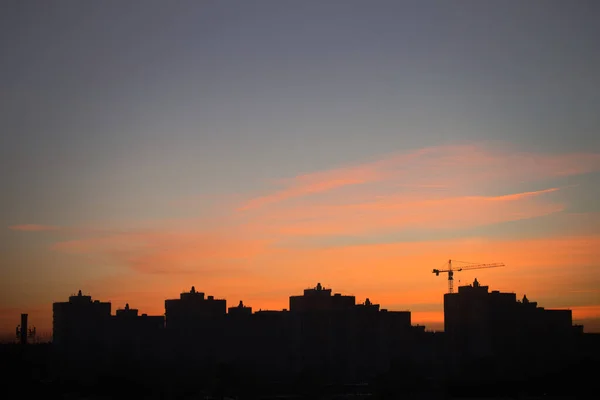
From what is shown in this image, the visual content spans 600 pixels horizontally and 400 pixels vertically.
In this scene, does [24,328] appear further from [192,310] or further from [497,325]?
[497,325]

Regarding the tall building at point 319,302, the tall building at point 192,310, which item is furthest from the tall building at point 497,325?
the tall building at point 192,310

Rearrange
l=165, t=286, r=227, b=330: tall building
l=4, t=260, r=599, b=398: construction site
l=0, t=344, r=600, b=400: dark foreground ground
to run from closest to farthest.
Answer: l=0, t=344, r=600, b=400: dark foreground ground → l=4, t=260, r=599, b=398: construction site → l=165, t=286, r=227, b=330: tall building

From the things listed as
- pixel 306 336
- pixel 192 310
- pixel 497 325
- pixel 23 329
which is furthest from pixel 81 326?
pixel 497 325

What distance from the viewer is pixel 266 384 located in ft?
252

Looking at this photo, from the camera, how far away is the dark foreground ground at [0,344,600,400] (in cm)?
6700

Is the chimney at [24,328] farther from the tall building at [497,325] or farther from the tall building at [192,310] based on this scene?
the tall building at [497,325]

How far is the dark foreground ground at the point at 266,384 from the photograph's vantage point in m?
67.0

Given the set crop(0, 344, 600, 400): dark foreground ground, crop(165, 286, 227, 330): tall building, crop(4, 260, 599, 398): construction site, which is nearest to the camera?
crop(0, 344, 600, 400): dark foreground ground

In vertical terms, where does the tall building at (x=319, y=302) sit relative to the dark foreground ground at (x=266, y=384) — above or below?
above

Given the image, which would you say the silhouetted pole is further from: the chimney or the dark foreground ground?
the dark foreground ground

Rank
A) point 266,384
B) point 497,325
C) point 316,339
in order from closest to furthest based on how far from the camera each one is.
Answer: point 266,384, point 316,339, point 497,325

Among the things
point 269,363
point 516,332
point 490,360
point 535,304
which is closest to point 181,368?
point 269,363

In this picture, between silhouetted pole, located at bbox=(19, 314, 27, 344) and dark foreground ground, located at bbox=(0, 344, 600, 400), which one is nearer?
dark foreground ground, located at bbox=(0, 344, 600, 400)

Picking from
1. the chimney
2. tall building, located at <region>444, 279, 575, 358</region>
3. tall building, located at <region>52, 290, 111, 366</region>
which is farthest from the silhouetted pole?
tall building, located at <region>444, 279, 575, 358</region>
